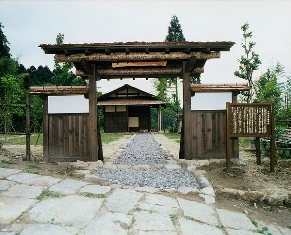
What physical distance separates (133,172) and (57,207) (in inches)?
112

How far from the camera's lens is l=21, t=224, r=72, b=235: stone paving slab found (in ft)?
8.21

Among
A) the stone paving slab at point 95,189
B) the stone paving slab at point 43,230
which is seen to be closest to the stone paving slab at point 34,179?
the stone paving slab at point 95,189

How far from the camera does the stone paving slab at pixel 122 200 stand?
10.7 feet

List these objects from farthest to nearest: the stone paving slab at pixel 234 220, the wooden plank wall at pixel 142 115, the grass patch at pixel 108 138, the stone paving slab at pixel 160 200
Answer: the wooden plank wall at pixel 142 115 → the grass patch at pixel 108 138 → the stone paving slab at pixel 160 200 → the stone paving slab at pixel 234 220

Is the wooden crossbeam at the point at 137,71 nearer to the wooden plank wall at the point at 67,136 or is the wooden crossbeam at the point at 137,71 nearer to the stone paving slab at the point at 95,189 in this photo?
the wooden plank wall at the point at 67,136

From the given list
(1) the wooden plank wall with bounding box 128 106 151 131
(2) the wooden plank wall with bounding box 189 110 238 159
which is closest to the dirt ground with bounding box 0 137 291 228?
(2) the wooden plank wall with bounding box 189 110 238 159

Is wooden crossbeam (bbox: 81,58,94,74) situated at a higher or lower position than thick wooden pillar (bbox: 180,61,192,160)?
higher

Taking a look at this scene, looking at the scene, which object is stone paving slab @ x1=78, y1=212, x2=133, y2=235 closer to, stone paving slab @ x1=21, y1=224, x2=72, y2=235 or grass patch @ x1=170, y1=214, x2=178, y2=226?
stone paving slab @ x1=21, y1=224, x2=72, y2=235

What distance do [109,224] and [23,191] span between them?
65.7 inches

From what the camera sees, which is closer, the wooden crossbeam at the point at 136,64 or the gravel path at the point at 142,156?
the wooden crossbeam at the point at 136,64

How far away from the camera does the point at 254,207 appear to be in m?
4.04

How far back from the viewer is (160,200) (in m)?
3.69

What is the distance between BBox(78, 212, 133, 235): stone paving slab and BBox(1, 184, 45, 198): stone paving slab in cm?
121

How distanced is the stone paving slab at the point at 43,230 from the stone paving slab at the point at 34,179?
1418 mm
